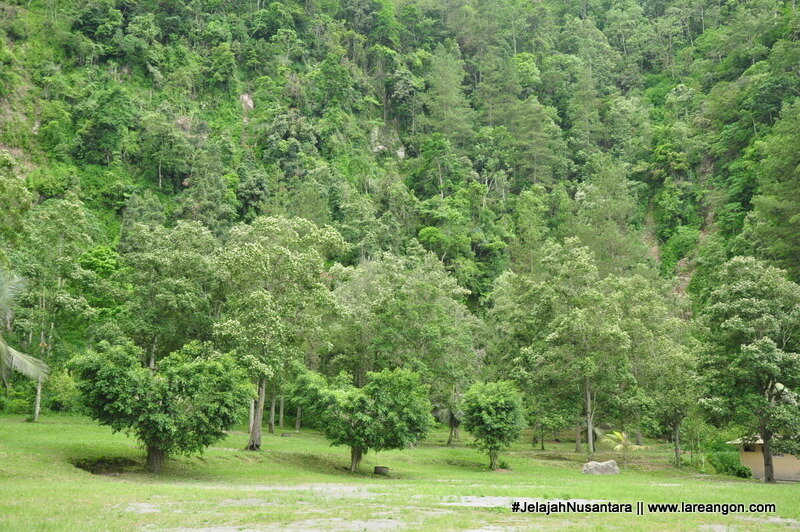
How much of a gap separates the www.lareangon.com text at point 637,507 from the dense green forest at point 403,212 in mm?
13382

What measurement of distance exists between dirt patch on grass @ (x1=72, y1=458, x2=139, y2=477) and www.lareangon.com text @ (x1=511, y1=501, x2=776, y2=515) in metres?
18.2

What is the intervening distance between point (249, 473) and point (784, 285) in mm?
30713

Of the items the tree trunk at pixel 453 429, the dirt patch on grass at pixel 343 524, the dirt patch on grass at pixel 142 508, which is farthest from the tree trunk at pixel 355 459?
the tree trunk at pixel 453 429

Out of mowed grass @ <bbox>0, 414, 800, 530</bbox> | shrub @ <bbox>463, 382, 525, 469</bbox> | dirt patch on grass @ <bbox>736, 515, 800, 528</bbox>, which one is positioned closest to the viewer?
mowed grass @ <bbox>0, 414, 800, 530</bbox>

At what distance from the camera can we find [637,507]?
60.3 feet

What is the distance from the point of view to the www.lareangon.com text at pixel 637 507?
58.2ft

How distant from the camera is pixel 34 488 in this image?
758 inches

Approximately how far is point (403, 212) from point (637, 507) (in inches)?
2657

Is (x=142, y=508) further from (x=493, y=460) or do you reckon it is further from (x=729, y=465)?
(x=729, y=465)

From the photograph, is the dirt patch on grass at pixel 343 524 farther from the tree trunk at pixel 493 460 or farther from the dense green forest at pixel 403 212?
the tree trunk at pixel 493 460

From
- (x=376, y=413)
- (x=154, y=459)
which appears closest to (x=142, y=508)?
(x=154, y=459)

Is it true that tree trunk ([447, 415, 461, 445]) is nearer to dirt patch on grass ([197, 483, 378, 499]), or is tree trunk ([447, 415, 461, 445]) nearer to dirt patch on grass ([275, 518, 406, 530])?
dirt patch on grass ([197, 483, 378, 499])

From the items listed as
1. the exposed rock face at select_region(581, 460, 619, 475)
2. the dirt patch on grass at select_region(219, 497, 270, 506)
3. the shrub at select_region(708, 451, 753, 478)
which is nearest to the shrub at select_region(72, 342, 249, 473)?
the dirt patch on grass at select_region(219, 497, 270, 506)

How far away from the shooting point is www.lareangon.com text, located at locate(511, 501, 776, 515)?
58.2 feet
